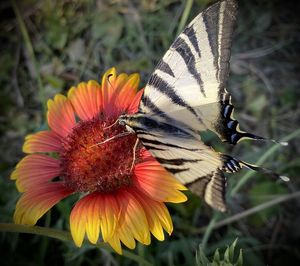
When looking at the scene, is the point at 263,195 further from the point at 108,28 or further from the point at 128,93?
the point at 108,28

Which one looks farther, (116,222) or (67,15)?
(67,15)

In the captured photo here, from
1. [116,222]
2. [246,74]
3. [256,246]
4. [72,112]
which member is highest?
[72,112]

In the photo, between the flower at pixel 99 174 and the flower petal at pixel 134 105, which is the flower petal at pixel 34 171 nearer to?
the flower at pixel 99 174

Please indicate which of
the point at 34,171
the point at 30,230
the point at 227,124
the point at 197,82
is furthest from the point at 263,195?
the point at 30,230

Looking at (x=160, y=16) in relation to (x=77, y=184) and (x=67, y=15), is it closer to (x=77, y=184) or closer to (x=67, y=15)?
(x=67, y=15)

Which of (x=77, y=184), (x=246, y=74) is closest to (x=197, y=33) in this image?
(x=77, y=184)

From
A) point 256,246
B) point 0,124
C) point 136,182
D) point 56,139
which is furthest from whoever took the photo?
point 0,124

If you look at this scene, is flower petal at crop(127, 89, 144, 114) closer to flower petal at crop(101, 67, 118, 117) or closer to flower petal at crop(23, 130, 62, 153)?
flower petal at crop(101, 67, 118, 117)
